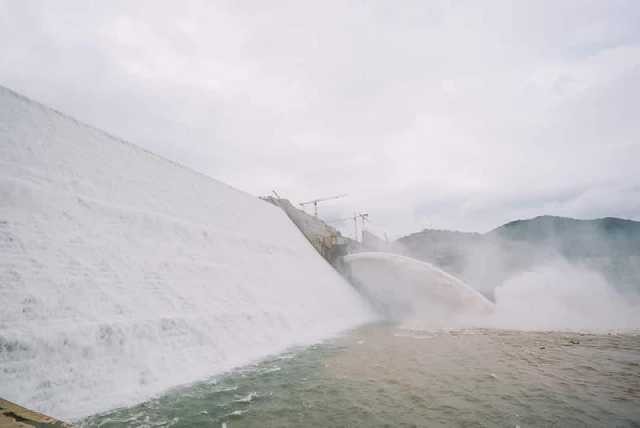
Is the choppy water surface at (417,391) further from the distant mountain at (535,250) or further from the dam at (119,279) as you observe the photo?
the distant mountain at (535,250)

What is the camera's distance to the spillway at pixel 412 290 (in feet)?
43.6

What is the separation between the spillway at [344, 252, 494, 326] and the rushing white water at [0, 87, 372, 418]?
233 inches

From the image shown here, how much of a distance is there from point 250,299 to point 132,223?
2.85 m

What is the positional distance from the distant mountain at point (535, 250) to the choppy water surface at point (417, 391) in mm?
11527

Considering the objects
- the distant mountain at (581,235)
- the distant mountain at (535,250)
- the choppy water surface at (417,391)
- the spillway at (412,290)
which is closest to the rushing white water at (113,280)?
the choppy water surface at (417,391)

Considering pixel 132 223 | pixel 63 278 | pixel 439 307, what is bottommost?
pixel 439 307

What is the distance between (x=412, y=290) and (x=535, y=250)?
14.2m

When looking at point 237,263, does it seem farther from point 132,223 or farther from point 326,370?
point 326,370

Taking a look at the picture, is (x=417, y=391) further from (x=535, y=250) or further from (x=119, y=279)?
(x=535, y=250)

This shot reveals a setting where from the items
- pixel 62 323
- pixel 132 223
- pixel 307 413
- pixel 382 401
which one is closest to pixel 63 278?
pixel 62 323

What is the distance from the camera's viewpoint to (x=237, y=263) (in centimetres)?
814

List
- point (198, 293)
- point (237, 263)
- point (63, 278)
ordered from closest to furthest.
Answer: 1. point (63, 278)
2. point (198, 293)
3. point (237, 263)

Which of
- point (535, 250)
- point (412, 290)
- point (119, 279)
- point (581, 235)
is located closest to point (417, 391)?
point (119, 279)

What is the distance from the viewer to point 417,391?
399 centimetres
